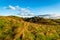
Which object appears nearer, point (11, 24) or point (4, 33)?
point (4, 33)

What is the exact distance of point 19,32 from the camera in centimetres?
2086

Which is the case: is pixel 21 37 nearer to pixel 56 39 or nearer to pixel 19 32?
pixel 19 32

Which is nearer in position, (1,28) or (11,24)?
(1,28)

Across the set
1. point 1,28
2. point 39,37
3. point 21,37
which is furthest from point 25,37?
point 1,28

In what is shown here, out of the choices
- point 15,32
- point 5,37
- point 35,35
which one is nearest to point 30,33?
point 35,35

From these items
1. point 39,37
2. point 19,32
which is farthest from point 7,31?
point 39,37

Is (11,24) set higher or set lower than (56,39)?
higher

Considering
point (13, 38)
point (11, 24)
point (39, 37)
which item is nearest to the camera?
point (13, 38)

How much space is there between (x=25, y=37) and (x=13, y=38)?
1793 mm

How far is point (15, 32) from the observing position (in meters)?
21.0

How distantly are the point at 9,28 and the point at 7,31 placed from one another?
85 centimetres

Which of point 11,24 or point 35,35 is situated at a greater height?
point 11,24

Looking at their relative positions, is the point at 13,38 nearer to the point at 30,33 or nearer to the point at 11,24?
the point at 30,33

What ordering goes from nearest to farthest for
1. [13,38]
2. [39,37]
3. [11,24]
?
[13,38], [39,37], [11,24]
